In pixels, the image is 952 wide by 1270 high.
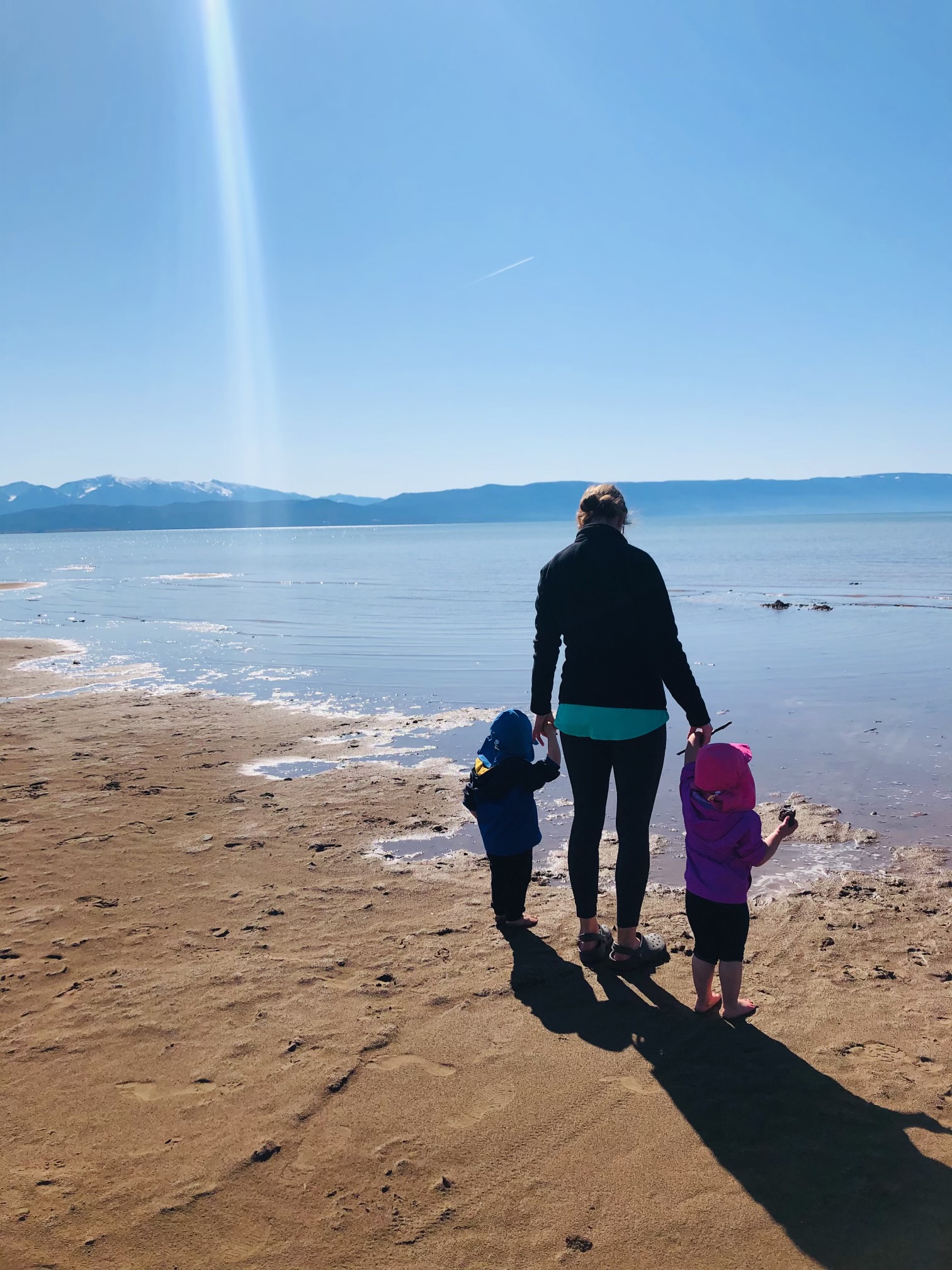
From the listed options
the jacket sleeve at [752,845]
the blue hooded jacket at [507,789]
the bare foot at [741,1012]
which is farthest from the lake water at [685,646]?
the jacket sleeve at [752,845]

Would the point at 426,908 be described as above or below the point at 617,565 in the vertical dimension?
below

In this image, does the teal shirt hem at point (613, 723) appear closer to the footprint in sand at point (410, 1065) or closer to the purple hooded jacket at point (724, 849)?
the purple hooded jacket at point (724, 849)

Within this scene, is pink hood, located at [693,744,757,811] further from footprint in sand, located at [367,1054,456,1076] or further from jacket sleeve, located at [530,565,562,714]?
footprint in sand, located at [367,1054,456,1076]

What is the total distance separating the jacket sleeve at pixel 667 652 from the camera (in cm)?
419

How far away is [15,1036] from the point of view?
3.76 metres

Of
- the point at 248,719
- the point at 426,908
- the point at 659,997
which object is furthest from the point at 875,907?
the point at 248,719

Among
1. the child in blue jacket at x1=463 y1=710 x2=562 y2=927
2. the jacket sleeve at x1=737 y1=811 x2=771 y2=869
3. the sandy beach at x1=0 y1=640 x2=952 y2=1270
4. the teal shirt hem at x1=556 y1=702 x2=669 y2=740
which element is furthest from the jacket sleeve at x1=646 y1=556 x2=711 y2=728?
the sandy beach at x1=0 y1=640 x2=952 y2=1270

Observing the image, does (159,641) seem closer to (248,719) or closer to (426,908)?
(248,719)

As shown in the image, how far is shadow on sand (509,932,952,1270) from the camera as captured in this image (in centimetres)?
255

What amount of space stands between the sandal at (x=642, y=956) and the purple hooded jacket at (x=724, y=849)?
2.56ft

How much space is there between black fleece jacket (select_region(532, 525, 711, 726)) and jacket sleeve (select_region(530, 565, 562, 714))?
118 millimetres

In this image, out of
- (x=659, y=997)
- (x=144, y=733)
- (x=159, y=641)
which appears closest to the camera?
(x=659, y=997)

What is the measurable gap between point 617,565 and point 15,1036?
363 centimetres

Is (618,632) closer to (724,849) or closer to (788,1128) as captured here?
(724,849)
